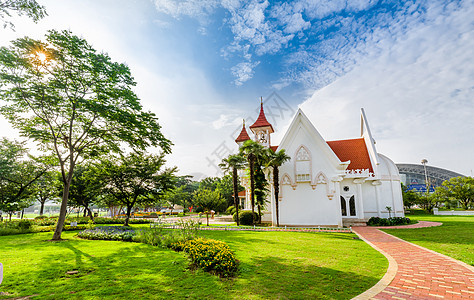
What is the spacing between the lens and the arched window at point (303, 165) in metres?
23.2

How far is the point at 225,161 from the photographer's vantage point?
24156 mm

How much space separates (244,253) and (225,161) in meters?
14.3

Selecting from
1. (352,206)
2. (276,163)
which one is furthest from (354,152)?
(276,163)

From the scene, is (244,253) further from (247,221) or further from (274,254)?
(247,221)

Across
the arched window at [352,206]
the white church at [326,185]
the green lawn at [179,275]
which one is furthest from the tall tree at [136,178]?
the arched window at [352,206]

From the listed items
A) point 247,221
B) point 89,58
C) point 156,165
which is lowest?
point 247,221

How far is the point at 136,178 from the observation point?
2445 centimetres

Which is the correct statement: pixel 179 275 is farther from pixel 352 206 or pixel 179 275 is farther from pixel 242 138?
pixel 242 138

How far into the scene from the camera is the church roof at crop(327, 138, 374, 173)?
2501 cm

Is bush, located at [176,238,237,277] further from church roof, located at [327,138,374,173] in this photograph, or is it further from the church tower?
the church tower

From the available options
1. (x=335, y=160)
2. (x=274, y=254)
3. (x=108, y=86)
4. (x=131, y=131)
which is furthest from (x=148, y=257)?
(x=335, y=160)

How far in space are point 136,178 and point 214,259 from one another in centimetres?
1954

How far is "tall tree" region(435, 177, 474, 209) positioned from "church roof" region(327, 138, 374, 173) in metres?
29.3

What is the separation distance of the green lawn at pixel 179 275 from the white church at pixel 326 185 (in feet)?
39.1
